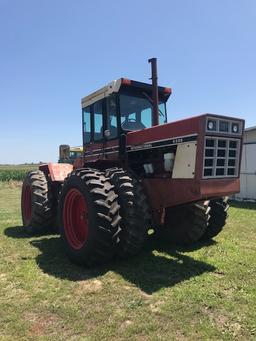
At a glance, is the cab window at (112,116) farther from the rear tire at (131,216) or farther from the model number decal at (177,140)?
the model number decal at (177,140)

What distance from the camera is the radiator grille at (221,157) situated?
19.6 feet

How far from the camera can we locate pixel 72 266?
6758 millimetres

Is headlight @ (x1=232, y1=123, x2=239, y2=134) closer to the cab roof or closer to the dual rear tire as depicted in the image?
the dual rear tire

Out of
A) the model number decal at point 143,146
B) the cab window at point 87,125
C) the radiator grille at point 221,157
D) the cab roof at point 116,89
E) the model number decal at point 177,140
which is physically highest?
the cab roof at point 116,89

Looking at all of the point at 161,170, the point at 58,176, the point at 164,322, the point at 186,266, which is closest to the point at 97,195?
the point at 161,170

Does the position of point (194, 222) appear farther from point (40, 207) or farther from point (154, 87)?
point (40, 207)

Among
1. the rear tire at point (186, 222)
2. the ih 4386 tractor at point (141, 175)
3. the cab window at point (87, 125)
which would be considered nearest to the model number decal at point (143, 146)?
the ih 4386 tractor at point (141, 175)

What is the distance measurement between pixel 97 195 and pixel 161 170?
1277mm

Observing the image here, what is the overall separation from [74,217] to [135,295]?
8.40 ft

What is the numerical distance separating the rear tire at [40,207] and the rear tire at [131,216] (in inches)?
134

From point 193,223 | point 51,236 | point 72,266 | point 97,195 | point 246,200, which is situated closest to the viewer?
point 97,195

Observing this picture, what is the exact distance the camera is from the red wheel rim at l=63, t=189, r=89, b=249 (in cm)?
730

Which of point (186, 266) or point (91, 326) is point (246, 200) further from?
point (91, 326)

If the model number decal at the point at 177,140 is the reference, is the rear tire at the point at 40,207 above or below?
below
